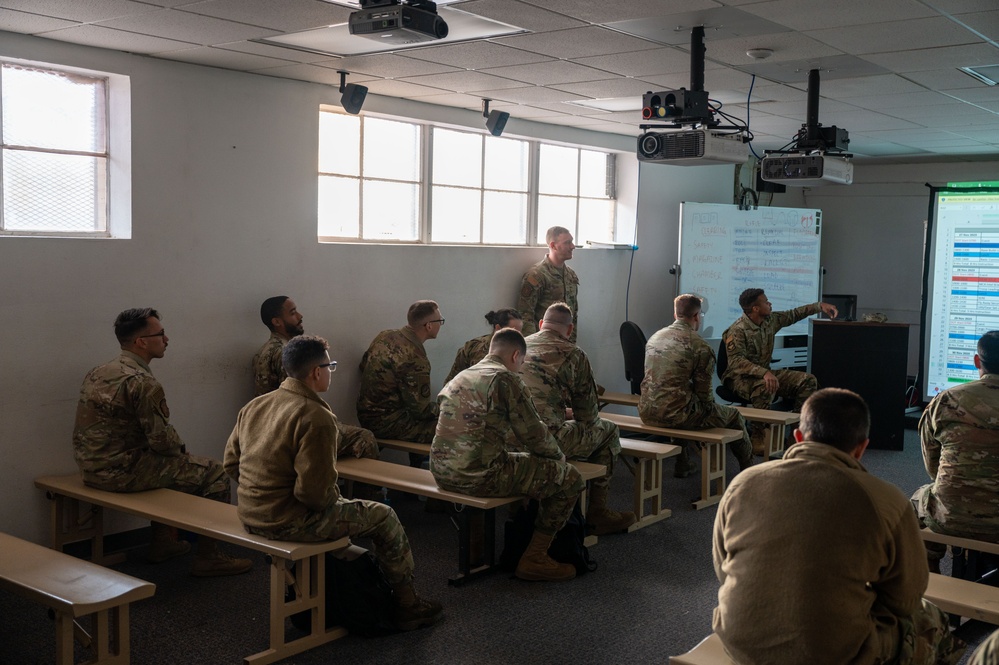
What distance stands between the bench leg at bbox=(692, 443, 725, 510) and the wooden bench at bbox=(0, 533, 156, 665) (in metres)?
3.48

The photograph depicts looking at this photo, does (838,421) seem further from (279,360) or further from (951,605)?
(279,360)

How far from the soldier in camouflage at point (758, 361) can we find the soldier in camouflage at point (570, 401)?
6.67 ft

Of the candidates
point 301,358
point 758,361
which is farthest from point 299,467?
point 758,361

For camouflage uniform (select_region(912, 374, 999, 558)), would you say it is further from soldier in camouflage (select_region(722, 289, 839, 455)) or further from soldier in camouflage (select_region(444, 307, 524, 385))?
soldier in camouflage (select_region(722, 289, 839, 455))

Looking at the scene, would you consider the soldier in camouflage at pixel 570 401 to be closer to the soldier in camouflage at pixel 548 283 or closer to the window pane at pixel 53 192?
the soldier in camouflage at pixel 548 283

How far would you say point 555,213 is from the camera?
7504 millimetres

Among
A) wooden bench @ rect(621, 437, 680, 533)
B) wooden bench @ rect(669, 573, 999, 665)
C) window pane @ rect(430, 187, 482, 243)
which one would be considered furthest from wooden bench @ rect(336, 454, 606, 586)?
window pane @ rect(430, 187, 482, 243)

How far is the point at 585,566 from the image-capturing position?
Result: 174 inches

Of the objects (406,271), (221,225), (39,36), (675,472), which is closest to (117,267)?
(221,225)

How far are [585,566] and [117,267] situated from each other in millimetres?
2758

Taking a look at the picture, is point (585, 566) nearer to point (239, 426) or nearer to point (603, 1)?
point (239, 426)

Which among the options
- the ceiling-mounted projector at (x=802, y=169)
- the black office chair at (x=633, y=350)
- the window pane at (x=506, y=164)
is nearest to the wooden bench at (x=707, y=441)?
the black office chair at (x=633, y=350)

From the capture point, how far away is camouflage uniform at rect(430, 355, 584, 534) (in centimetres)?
402

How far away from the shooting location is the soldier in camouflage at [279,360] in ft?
16.2
